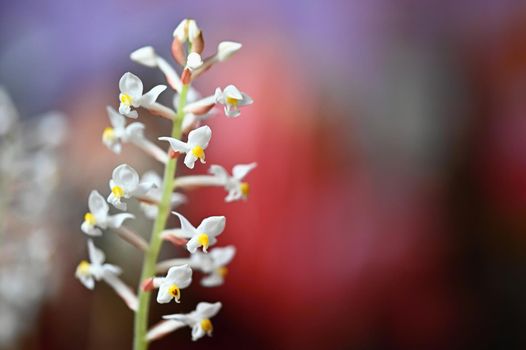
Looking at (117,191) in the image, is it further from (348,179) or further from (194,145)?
(348,179)

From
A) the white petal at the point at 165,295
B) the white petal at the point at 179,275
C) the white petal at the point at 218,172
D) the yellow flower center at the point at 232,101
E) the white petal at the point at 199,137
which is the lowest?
the white petal at the point at 165,295

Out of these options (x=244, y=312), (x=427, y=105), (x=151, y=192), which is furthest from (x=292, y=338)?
(x=151, y=192)

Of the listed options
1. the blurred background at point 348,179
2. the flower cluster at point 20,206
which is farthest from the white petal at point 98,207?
the blurred background at point 348,179

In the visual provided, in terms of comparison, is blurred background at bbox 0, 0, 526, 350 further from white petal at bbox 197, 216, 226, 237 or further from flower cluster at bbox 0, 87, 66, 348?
white petal at bbox 197, 216, 226, 237

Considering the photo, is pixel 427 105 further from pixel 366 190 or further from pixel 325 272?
pixel 325 272

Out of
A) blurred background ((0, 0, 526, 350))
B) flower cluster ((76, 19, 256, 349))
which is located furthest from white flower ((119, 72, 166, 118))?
blurred background ((0, 0, 526, 350))

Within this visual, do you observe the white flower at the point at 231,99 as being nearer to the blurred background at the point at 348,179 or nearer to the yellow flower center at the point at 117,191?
the yellow flower center at the point at 117,191
